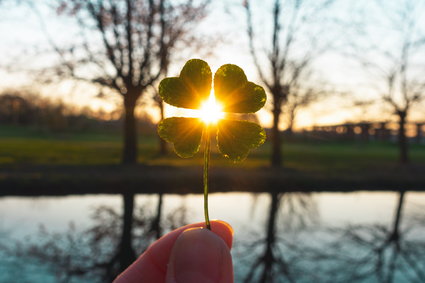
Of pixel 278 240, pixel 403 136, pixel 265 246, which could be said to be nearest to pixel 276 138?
pixel 403 136

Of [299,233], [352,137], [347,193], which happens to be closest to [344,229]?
[299,233]

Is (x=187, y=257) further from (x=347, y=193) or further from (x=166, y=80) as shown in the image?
(x=347, y=193)

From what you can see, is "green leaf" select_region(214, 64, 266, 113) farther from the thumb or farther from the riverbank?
the riverbank

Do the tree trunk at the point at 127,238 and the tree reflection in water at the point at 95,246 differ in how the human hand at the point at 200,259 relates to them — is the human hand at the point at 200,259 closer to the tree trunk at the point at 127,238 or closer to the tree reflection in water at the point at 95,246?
the tree reflection in water at the point at 95,246

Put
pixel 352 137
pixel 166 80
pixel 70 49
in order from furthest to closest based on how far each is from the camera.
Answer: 1. pixel 352 137
2. pixel 70 49
3. pixel 166 80

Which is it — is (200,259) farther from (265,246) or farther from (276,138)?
(276,138)
